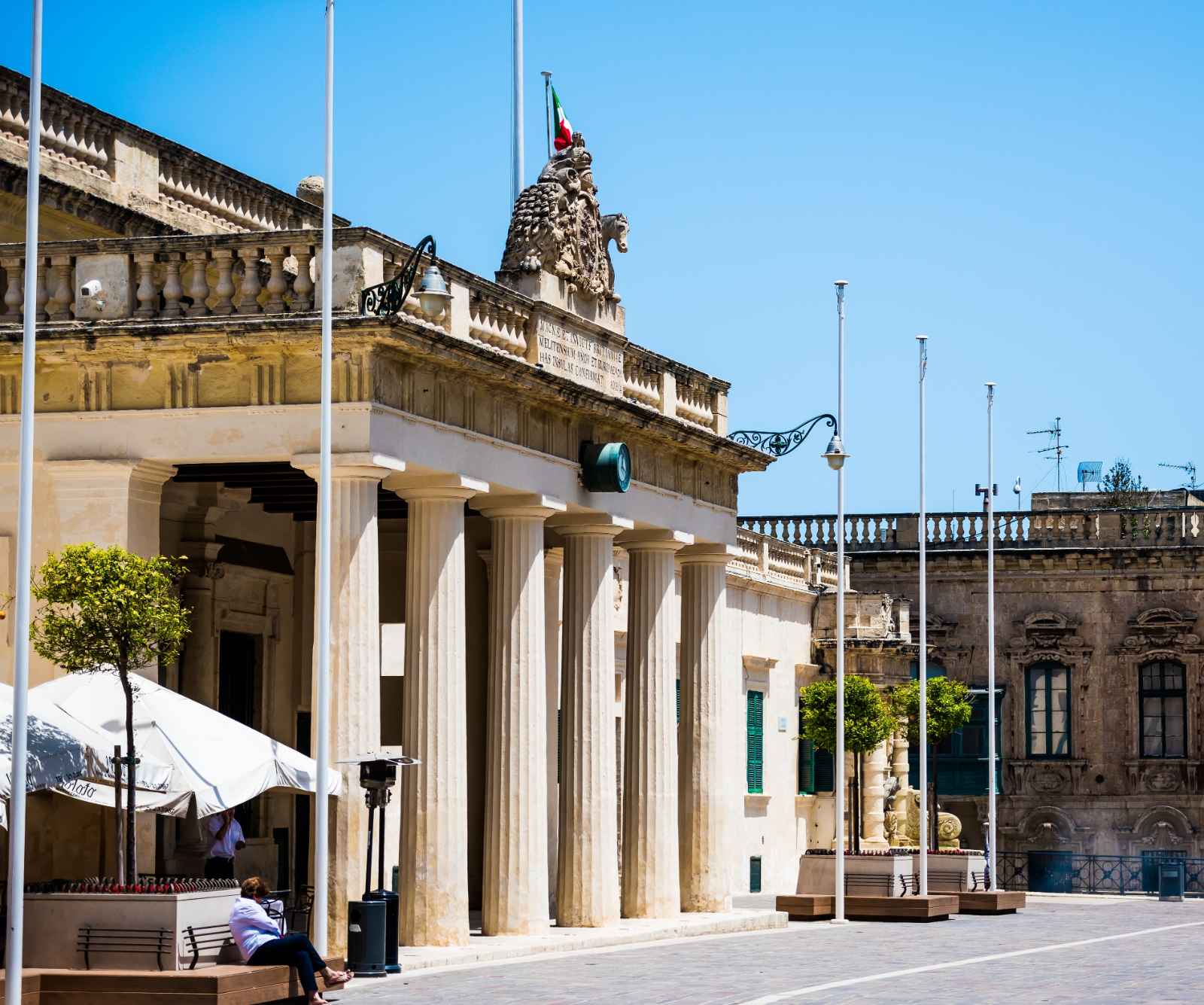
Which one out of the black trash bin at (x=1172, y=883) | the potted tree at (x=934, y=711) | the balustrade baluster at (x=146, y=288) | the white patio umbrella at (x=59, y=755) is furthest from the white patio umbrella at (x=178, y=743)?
the black trash bin at (x=1172, y=883)

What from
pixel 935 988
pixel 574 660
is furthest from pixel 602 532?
pixel 935 988

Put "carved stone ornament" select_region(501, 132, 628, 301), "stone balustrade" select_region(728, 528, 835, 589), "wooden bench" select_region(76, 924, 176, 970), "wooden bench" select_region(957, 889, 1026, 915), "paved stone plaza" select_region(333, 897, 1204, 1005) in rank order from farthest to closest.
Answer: "stone balustrade" select_region(728, 528, 835, 589) < "wooden bench" select_region(957, 889, 1026, 915) < "carved stone ornament" select_region(501, 132, 628, 301) < "paved stone plaza" select_region(333, 897, 1204, 1005) < "wooden bench" select_region(76, 924, 176, 970)

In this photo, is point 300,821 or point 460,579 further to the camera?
point 300,821

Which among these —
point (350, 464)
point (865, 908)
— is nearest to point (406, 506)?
point (350, 464)

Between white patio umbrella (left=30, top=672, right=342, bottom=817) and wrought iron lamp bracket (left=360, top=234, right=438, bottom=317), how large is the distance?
150 inches

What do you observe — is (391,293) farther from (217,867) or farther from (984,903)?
(984,903)

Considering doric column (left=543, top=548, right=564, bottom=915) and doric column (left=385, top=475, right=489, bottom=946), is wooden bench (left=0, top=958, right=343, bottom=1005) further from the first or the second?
doric column (left=543, top=548, right=564, bottom=915)

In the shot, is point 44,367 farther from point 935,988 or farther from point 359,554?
point 935,988

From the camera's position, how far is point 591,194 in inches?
1023

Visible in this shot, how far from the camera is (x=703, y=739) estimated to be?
28797 mm

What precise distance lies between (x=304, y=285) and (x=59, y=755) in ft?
17.5

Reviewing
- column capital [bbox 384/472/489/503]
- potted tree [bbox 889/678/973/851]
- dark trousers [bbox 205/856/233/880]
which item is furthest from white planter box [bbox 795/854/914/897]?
dark trousers [bbox 205/856/233/880]

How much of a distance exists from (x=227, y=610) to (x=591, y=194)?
5.92m

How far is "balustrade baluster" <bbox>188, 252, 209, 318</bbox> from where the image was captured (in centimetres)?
2134
